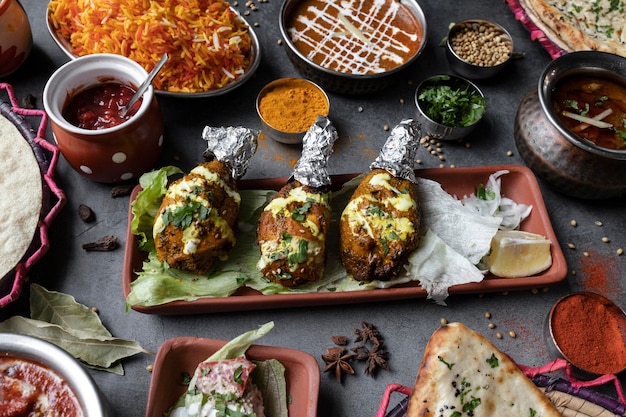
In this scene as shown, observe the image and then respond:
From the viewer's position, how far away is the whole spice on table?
12.6 feet

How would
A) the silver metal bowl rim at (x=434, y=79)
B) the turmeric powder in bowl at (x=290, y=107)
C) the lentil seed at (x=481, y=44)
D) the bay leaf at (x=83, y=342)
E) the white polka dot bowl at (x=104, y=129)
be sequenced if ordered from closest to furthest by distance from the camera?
the bay leaf at (x=83, y=342) < the white polka dot bowl at (x=104, y=129) < the turmeric powder in bowl at (x=290, y=107) < the silver metal bowl rim at (x=434, y=79) < the lentil seed at (x=481, y=44)

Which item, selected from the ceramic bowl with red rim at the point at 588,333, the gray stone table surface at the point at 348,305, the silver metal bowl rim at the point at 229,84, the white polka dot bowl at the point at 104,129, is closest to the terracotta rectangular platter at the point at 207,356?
the gray stone table surface at the point at 348,305

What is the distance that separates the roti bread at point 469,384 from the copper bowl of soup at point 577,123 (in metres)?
1.57

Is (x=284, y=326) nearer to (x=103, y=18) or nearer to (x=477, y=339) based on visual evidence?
(x=477, y=339)

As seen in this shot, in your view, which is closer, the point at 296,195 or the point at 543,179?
the point at 296,195

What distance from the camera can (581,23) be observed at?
4.36 metres

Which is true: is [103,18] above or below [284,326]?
above

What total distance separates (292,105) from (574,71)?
190 centimetres

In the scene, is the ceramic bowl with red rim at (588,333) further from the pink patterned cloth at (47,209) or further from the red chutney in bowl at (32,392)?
the pink patterned cloth at (47,209)

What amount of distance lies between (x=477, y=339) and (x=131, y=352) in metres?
1.79

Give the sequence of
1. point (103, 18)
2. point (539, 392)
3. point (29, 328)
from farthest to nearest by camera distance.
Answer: point (103, 18)
point (29, 328)
point (539, 392)

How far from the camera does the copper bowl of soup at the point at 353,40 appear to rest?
13.3ft

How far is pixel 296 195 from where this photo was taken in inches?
128

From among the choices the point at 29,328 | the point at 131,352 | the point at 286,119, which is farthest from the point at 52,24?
the point at 131,352
